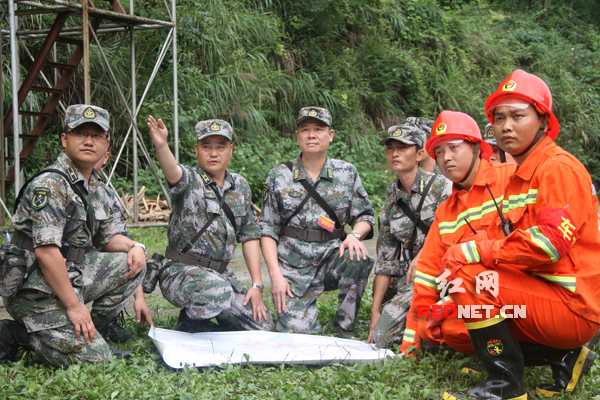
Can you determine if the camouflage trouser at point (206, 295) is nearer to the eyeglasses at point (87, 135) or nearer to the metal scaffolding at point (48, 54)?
the eyeglasses at point (87, 135)

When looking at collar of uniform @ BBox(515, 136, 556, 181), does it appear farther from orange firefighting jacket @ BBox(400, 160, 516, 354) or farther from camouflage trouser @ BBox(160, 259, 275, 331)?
camouflage trouser @ BBox(160, 259, 275, 331)

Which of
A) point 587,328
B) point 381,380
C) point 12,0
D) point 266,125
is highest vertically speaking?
point 12,0

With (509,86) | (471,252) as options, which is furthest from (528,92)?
(471,252)

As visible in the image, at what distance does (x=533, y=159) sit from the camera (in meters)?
2.74

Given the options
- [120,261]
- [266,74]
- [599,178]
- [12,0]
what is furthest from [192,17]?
[599,178]

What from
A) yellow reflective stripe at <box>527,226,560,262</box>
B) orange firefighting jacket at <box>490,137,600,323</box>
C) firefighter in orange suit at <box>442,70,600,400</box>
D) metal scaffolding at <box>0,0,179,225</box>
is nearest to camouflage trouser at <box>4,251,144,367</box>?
firefighter in orange suit at <box>442,70,600,400</box>

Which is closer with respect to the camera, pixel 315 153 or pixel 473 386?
pixel 473 386

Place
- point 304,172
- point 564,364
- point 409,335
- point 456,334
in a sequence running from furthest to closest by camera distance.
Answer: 1. point 304,172
2. point 409,335
3. point 456,334
4. point 564,364

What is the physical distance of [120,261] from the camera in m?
3.71

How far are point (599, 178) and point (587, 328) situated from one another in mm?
14226

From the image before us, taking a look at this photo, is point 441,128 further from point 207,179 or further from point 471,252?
point 207,179

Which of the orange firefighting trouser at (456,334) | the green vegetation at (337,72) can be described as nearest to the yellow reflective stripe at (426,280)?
the orange firefighting trouser at (456,334)

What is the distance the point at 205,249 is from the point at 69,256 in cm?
96

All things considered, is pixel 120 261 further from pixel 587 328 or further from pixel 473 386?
pixel 587 328
